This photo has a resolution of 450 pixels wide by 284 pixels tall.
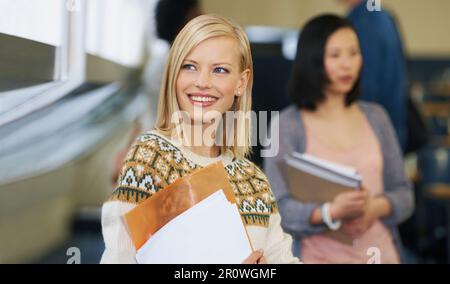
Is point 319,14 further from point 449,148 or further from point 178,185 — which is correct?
point 449,148

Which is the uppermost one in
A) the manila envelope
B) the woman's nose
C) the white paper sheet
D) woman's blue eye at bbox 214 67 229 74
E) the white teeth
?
woman's blue eye at bbox 214 67 229 74

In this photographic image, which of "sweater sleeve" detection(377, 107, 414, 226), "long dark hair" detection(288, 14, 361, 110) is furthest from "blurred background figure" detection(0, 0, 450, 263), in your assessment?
"sweater sleeve" detection(377, 107, 414, 226)

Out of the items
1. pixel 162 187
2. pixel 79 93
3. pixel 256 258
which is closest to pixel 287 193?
pixel 256 258

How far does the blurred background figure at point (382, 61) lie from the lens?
1337 millimetres

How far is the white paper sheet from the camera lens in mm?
1105

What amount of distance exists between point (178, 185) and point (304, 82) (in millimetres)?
394

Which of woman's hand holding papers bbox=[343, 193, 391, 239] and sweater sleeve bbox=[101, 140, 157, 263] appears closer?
sweater sleeve bbox=[101, 140, 157, 263]

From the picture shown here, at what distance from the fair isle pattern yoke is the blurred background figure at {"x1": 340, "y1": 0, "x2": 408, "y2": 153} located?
14.7 inches

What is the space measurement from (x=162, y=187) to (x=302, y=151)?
353 millimetres

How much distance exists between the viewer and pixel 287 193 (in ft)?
4.19

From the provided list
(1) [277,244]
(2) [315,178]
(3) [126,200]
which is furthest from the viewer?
(2) [315,178]

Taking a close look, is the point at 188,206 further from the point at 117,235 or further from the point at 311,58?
the point at 311,58

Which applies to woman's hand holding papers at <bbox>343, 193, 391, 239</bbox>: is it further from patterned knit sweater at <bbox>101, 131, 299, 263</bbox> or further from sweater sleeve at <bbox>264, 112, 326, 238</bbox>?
patterned knit sweater at <bbox>101, 131, 299, 263</bbox>
